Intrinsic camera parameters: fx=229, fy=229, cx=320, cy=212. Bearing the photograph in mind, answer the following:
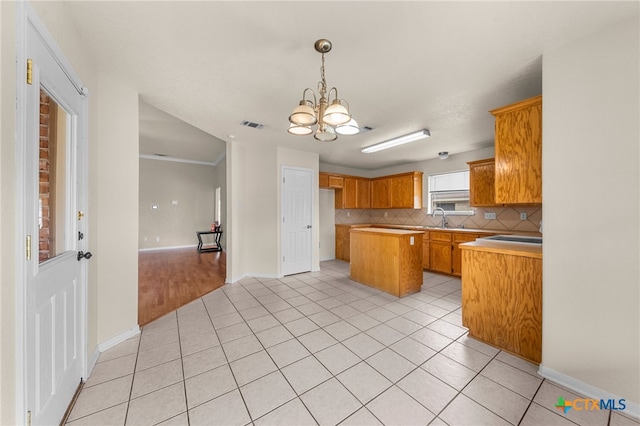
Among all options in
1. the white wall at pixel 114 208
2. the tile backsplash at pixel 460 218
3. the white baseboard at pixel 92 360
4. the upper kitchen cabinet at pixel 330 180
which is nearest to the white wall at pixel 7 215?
the white baseboard at pixel 92 360

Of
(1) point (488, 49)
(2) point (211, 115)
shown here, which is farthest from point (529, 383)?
(2) point (211, 115)

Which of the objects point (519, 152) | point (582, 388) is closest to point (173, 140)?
point (519, 152)

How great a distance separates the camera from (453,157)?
4.99 metres

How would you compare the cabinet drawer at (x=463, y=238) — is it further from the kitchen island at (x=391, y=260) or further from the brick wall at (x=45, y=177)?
the brick wall at (x=45, y=177)

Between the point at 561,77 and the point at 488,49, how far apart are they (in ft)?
1.83

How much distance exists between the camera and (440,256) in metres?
4.59

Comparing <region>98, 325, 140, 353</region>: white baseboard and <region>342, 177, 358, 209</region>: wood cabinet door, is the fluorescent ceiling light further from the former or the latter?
<region>98, 325, 140, 353</region>: white baseboard

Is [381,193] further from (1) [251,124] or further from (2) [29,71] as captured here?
(2) [29,71]

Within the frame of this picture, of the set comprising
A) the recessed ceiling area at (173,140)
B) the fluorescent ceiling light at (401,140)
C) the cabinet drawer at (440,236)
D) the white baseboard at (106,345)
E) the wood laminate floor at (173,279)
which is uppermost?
the recessed ceiling area at (173,140)

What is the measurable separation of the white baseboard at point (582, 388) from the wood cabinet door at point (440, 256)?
9.27 ft

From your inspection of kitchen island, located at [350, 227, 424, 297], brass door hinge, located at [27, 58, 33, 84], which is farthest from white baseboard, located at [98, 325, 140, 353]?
kitchen island, located at [350, 227, 424, 297]

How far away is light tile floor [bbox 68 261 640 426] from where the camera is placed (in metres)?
1.40

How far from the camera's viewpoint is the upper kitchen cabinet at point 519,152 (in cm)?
197

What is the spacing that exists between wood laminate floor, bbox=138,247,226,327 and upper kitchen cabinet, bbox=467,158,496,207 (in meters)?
4.85
